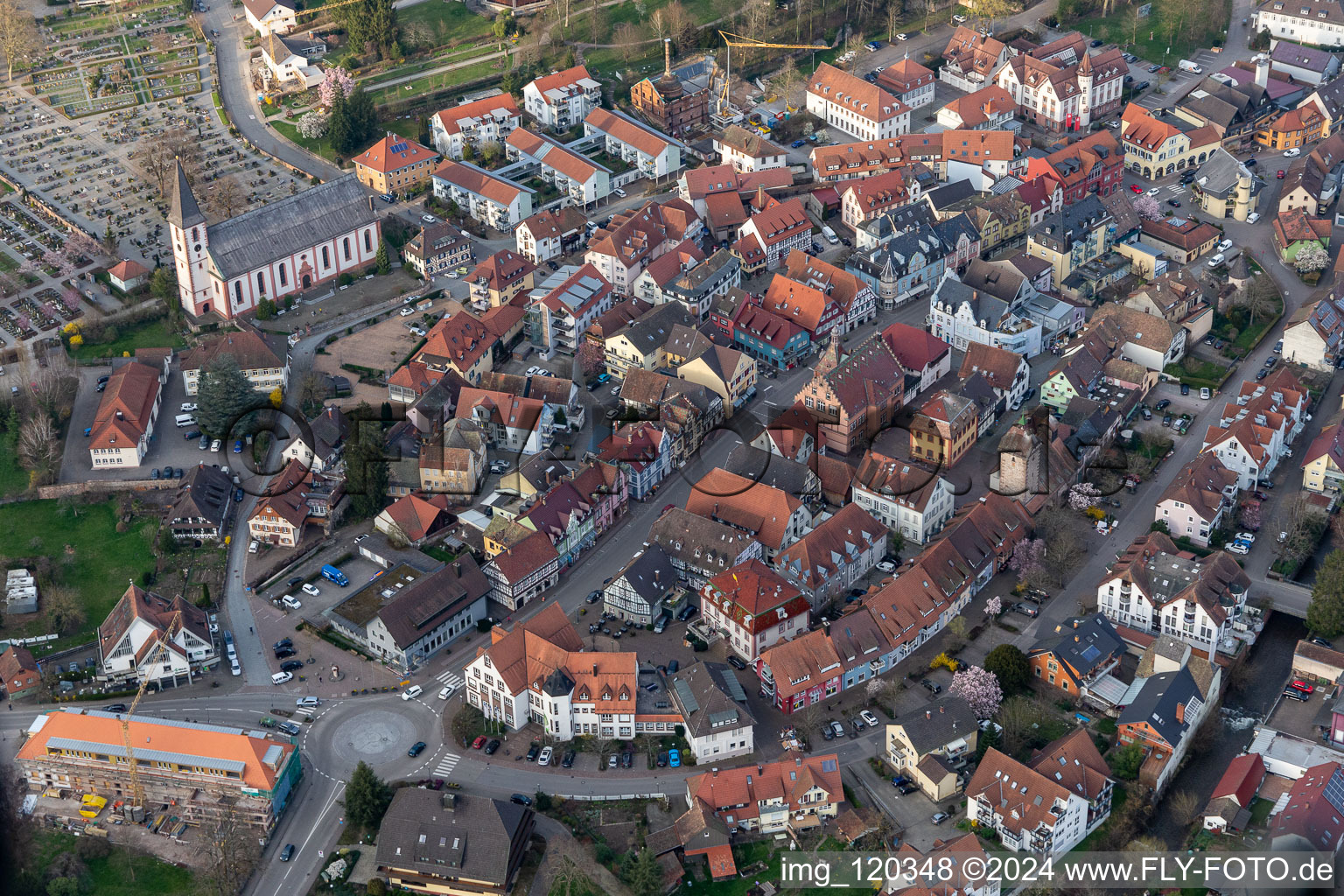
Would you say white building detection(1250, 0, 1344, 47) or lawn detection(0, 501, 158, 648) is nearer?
lawn detection(0, 501, 158, 648)

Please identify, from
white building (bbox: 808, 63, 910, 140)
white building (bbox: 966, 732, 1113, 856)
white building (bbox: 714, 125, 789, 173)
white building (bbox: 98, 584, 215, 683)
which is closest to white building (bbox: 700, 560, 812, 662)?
white building (bbox: 966, 732, 1113, 856)

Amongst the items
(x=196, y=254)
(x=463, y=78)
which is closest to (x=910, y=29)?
(x=463, y=78)

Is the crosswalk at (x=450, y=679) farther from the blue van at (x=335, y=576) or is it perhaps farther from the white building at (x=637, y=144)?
the white building at (x=637, y=144)

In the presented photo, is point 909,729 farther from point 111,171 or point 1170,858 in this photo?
point 111,171

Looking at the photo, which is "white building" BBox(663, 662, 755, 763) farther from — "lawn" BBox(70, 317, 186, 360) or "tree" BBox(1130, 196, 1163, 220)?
"tree" BBox(1130, 196, 1163, 220)

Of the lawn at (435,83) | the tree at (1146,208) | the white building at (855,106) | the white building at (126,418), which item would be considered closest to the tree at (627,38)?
the lawn at (435,83)
